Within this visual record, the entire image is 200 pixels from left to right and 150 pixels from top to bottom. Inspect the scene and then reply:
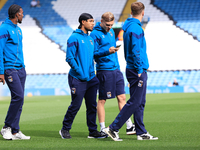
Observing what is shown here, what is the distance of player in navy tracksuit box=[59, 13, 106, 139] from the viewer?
4969 mm

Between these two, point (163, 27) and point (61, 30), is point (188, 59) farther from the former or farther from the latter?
point (61, 30)

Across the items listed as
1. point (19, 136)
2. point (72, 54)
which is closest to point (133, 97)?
point (72, 54)

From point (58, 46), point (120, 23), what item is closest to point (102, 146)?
point (120, 23)

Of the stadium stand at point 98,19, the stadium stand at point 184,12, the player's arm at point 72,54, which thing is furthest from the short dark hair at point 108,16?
the stadium stand at point 184,12

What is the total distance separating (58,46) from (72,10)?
162 inches

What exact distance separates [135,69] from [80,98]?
1.01m

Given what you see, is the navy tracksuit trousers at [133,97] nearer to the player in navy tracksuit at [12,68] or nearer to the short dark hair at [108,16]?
the short dark hair at [108,16]

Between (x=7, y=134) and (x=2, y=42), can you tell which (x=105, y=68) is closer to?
(x=2, y=42)

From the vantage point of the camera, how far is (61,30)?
29.3 m

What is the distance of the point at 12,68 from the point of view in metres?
5.00

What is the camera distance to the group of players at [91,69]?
464 cm

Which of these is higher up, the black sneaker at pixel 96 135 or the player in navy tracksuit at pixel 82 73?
the player in navy tracksuit at pixel 82 73

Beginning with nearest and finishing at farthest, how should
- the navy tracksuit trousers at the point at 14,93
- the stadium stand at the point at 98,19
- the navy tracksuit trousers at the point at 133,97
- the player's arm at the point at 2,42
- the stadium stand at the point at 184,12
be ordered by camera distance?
the navy tracksuit trousers at the point at 133,97 → the player's arm at the point at 2,42 → the navy tracksuit trousers at the point at 14,93 → the stadium stand at the point at 98,19 → the stadium stand at the point at 184,12

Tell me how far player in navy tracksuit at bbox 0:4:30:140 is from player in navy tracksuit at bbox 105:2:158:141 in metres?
1.50
